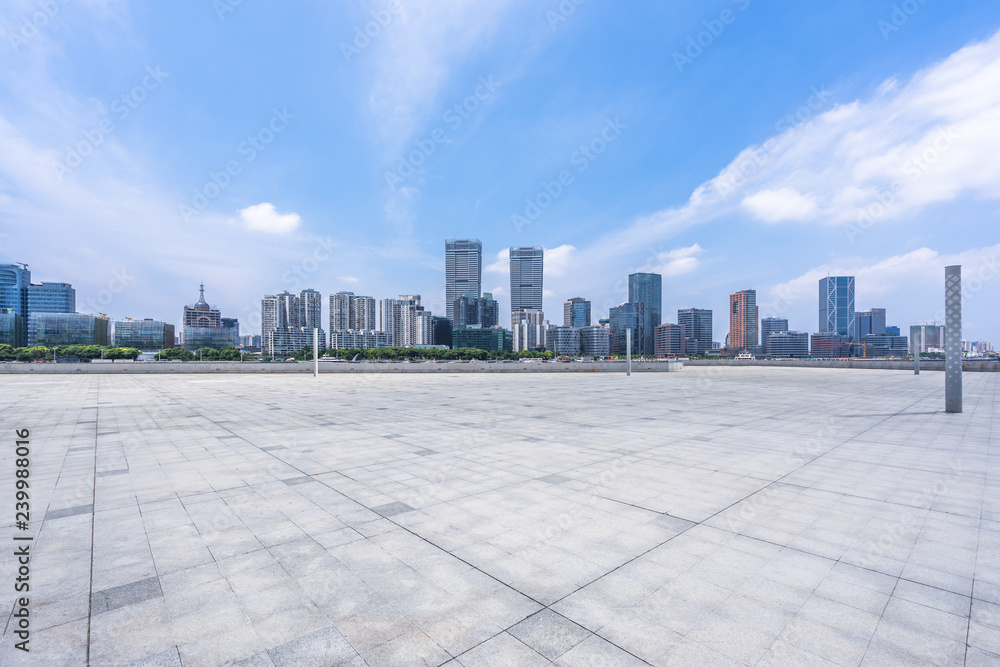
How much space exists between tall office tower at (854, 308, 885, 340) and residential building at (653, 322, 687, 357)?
221ft

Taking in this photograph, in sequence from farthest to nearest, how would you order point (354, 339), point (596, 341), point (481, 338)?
1. point (481, 338)
2. point (596, 341)
3. point (354, 339)

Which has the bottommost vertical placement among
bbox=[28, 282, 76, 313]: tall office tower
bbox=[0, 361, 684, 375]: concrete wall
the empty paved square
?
bbox=[0, 361, 684, 375]: concrete wall

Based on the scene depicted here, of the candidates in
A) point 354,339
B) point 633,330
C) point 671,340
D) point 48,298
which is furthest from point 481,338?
point 48,298

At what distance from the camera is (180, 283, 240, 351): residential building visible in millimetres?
156625

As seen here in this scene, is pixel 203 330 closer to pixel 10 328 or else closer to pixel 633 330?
pixel 10 328

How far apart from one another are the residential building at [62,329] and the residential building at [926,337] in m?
163

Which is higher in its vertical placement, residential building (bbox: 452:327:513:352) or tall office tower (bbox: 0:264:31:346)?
tall office tower (bbox: 0:264:31:346)

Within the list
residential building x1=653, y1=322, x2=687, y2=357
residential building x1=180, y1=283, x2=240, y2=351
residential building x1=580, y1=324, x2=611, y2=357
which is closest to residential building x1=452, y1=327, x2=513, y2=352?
residential building x1=580, y1=324, x2=611, y2=357

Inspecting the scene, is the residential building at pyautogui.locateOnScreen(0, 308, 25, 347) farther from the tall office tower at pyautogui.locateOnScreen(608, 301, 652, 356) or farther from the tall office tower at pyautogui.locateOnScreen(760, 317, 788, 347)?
the tall office tower at pyautogui.locateOnScreen(760, 317, 788, 347)

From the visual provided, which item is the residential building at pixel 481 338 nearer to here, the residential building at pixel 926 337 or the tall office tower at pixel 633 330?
the tall office tower at pixel 633 330

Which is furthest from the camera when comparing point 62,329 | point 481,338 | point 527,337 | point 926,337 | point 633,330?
point 527,337

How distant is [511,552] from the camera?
4.57 meters

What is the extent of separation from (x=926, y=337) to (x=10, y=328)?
210m

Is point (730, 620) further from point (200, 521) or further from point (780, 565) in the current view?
point (200, 521)
